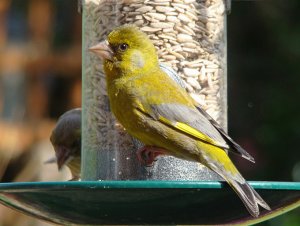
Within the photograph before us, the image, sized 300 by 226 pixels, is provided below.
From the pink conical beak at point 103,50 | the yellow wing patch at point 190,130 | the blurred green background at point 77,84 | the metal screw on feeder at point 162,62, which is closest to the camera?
the yellow wing patch at point 190,130

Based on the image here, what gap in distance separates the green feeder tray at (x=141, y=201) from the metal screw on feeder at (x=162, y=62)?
60 cm

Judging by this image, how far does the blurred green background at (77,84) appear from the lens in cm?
1050

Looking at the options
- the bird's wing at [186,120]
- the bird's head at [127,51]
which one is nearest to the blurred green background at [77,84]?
the bird's head at [127,51]

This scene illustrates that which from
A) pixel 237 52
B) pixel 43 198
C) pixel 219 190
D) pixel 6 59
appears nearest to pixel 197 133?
pixel 219 190

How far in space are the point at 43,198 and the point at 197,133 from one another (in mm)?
837

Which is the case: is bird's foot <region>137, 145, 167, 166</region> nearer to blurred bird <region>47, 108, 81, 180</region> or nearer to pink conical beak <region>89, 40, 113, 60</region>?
pink conical beak <region>89, 40, 113, 60</region>

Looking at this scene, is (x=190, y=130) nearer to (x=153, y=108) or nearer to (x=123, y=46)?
(x=153, y=108)

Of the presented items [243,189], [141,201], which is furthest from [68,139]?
[243,189]

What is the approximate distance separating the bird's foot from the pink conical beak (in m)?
0.51

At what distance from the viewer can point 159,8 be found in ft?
17.8

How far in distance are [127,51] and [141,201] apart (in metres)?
1.02

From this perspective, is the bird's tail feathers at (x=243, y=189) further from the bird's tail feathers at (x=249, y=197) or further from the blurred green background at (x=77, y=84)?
the blurred green background at (x=77, y=84)

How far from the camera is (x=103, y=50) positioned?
16.9 ft

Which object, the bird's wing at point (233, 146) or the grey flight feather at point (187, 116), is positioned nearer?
the bird's wing at point (233, 146)
